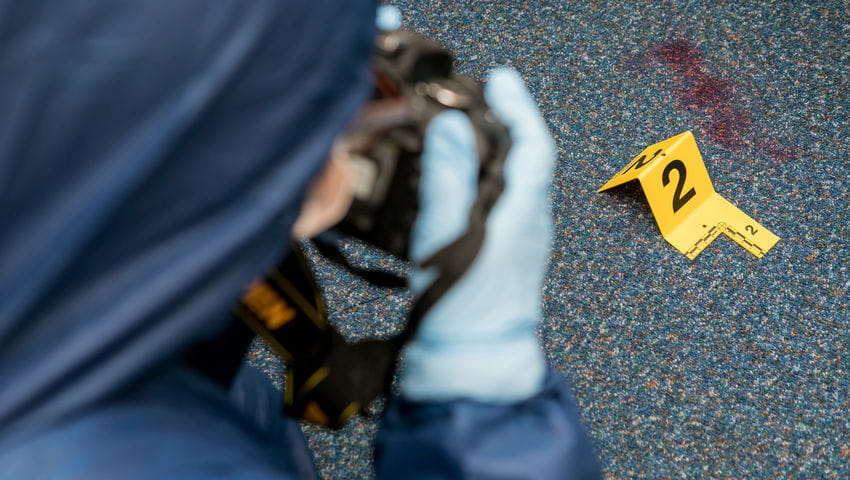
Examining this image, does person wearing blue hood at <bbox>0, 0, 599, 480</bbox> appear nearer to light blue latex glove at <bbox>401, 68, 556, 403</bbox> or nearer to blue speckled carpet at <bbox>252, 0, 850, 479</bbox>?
light blue latex glove at <bbox>401, 68, 556, 403</bbox>

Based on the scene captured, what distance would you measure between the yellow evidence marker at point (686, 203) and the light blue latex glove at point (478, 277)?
617 mm

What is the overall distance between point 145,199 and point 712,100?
113 centimetres

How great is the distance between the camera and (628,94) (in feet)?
3.96

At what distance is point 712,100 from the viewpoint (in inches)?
47.3

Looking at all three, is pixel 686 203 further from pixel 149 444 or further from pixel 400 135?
pixel 149 444

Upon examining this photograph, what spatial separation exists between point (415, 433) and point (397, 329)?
0.52 m

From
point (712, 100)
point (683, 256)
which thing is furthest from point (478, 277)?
point (712, 100)

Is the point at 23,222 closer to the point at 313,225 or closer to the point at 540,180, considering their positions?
the point at 313,225

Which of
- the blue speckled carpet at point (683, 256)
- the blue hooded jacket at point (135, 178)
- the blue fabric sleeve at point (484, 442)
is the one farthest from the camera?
the blue speckled carpet at point (683, 256)

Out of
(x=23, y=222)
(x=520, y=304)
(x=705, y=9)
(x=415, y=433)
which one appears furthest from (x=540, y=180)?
(x=705, y=9)

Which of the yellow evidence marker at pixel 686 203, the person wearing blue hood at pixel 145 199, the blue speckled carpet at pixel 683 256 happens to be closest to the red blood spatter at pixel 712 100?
the blue speckled carpet at pixel 683 256

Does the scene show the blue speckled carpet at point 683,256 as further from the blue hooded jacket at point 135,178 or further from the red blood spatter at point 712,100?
the blue hooded jacket at point 135,178

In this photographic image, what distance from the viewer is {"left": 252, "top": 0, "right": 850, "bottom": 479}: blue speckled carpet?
91cm

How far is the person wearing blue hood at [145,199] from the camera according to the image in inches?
10.1
